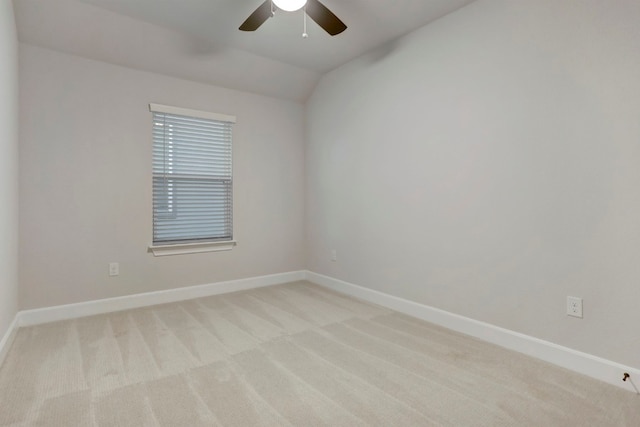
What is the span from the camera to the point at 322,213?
422cm

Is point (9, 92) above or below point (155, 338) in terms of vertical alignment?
above

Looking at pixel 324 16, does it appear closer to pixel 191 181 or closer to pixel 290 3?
pixel 290 3

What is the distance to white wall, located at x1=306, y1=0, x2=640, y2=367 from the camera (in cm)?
190

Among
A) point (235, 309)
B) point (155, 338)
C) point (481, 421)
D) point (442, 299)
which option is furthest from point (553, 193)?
point (155, 338)

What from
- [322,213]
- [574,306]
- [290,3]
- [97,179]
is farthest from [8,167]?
[574,306]

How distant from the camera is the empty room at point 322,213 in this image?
185cm

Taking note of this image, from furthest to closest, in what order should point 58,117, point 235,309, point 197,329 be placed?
point 235,309 → point 58,117 → point 197,329

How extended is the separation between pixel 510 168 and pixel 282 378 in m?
2.14

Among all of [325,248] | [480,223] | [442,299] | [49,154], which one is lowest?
[442,299]

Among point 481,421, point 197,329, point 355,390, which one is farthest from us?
point 197,329

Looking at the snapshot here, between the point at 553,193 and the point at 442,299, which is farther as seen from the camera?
the point at 442,299

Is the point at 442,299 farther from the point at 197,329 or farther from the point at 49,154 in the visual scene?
the point at 49,154

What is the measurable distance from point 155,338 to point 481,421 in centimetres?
229

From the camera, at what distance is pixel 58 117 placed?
293 cm
